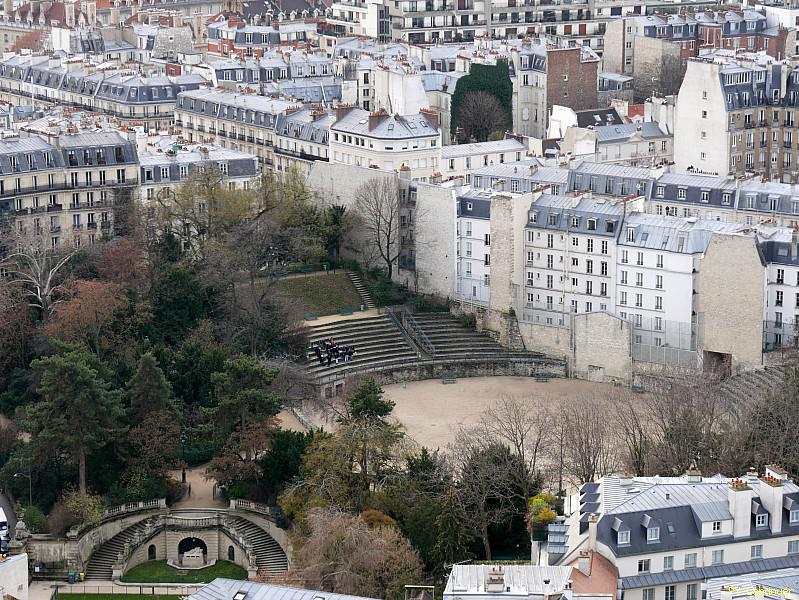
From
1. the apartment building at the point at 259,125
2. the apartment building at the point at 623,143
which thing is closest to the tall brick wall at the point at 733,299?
the apartment building at the point at 623,143

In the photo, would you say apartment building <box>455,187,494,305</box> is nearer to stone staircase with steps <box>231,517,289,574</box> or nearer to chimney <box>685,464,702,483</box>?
stone staircase with steps <box>231,517,289,574</box>

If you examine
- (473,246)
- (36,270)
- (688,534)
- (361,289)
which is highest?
(36,270)

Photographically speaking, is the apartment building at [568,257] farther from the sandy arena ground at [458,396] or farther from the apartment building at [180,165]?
the apartment building at [180,165]

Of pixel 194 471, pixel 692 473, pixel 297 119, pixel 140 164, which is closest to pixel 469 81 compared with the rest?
pixel 297 119

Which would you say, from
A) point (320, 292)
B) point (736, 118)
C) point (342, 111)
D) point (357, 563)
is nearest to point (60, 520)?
point (357, 563)

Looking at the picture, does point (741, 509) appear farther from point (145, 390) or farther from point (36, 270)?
point (36, 270)

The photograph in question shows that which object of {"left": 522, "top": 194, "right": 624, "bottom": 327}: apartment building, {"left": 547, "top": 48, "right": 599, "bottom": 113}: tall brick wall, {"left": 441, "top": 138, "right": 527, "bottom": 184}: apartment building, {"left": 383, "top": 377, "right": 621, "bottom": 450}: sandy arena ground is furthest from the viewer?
{"left": 547, "top": 48, "right": 599, "bottom": 113}: tall brick wall

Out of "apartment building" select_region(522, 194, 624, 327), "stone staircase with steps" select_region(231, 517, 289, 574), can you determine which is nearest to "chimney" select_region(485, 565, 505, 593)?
"stone staircase with steps" select_region(231, 517, 289, 574)
